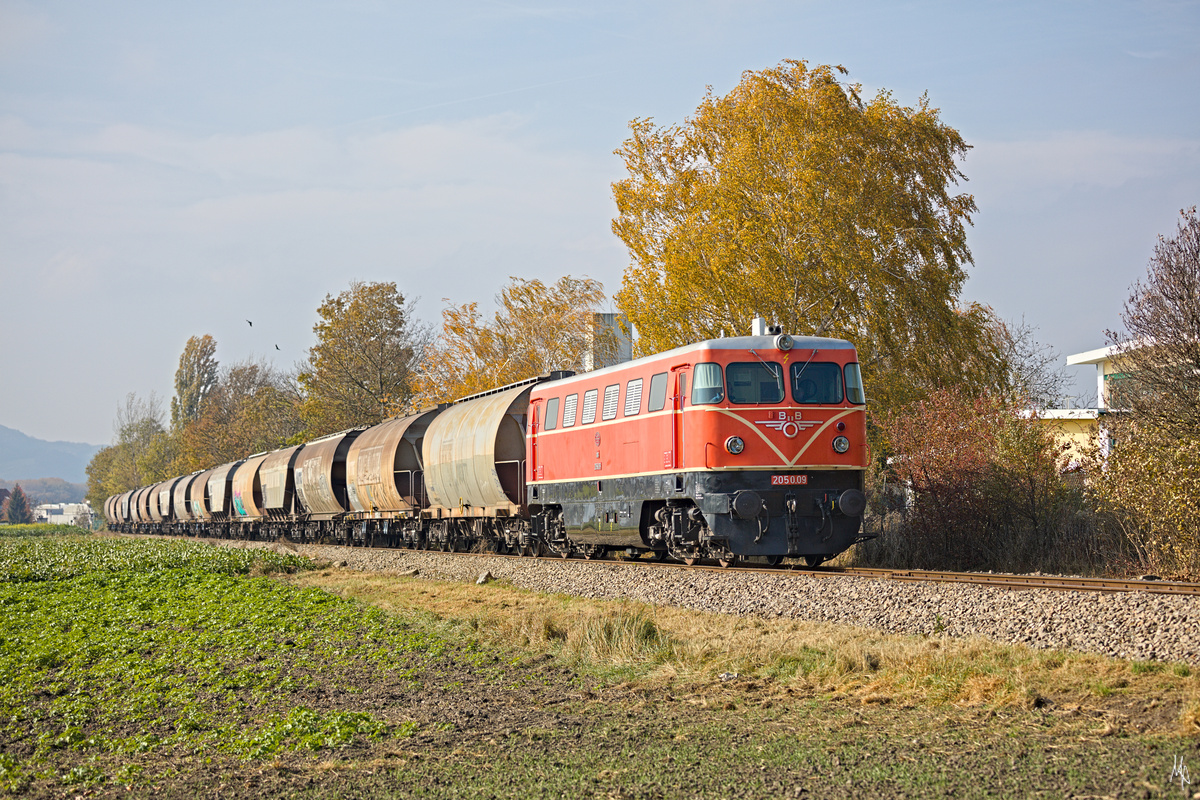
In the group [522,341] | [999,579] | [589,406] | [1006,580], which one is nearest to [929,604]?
[1006,580]

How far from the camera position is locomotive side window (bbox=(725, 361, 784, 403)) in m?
16.2

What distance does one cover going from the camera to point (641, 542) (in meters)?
18.2

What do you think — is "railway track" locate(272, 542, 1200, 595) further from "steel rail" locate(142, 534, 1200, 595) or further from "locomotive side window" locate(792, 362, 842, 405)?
"locomotive side window" locate(792, 362, 842, 405)

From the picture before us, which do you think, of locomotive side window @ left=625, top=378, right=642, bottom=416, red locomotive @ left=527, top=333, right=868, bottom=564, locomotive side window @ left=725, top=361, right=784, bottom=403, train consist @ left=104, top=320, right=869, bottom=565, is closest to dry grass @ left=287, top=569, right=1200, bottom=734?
red locomotive @ left=527, top=333, right=868, bottom=564

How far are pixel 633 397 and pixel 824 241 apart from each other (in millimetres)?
9723

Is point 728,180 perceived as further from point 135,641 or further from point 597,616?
point 135,641

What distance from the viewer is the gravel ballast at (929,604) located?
945cm

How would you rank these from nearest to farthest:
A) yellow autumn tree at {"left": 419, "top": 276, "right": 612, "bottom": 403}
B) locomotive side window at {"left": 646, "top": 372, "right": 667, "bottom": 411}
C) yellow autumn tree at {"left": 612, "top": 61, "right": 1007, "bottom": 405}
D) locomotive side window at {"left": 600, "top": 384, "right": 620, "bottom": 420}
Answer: locomotive side window at {"left": 646, "top": 372, "right": 667, "bottom": 411}, locomotive side window at {"left": 600, "top": 384, "right": 620, "bottom": 420}, yellow autumn tree at {"left": 612, "top": 61, "right": 1007, "bottom": 405}, yellow autumn tree at {"left": 419, "top": 276, "right": 612, "bottom": 403}

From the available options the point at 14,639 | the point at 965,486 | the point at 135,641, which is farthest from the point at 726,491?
the point at 14,639

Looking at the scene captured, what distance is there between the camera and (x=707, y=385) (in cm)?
1617

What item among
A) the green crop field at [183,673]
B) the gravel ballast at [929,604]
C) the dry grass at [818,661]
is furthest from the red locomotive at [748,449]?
the green crop field at [183,673]

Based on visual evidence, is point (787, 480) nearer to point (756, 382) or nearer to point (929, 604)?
point (756, 382)

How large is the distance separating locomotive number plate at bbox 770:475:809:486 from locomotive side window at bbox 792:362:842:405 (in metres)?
1.24

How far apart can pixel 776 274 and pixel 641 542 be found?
10.4 m
